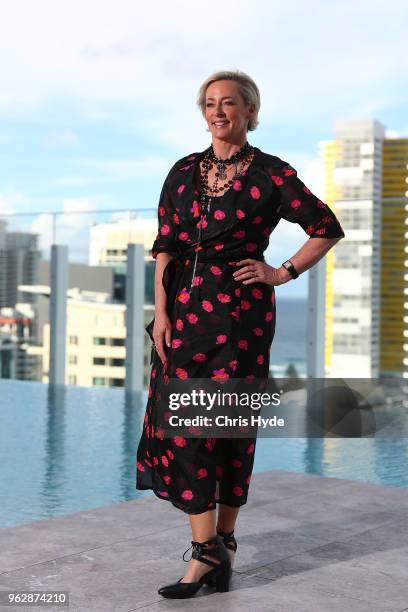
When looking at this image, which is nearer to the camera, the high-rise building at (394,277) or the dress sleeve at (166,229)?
the dress sleeve at (166,229)

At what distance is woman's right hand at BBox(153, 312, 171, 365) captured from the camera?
1.99m

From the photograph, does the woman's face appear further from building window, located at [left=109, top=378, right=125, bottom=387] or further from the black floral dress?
building window, located at [left=109, top=378, right=125, bottom=387]

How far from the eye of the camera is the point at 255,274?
194 cm

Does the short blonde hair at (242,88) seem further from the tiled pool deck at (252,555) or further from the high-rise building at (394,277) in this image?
the high-rise building at (394,277)

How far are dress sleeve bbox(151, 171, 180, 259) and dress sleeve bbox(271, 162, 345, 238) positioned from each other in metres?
0.23

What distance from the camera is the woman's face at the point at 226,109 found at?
1948mm

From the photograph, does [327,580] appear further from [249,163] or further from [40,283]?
[40,283]

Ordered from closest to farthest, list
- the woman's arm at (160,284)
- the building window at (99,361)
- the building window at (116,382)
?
the woman's arm at (160,284)
the building window at (116,382)
the building window at (99,361)

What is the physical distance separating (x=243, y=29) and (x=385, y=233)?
4254cm

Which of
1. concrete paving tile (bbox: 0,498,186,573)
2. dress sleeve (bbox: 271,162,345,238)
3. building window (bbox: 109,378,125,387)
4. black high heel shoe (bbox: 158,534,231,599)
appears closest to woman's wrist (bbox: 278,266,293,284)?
dress sleeve (bbox: 271,162,345,238)

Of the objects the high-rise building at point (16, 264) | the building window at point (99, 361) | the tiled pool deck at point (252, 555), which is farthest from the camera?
the high-rise building at point (16, 264)

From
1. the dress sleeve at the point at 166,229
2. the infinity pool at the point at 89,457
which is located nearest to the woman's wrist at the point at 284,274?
the dress sleeve at the point at 166,229

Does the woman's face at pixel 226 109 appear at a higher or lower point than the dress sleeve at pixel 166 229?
higher

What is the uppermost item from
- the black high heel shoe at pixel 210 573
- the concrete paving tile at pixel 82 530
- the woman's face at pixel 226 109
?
the woman's face at pixel 226 109
